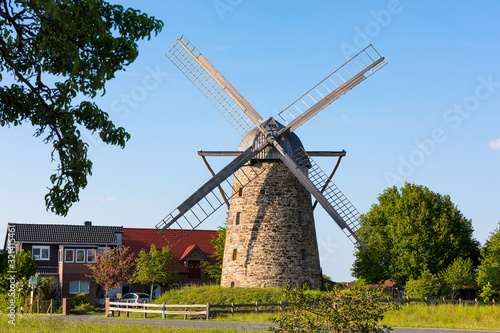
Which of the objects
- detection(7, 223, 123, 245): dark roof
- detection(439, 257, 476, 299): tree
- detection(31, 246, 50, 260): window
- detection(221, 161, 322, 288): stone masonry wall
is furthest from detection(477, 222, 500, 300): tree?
detection(31, 246, 50, 260): window

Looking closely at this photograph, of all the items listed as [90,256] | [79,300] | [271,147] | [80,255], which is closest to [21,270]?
[79,300]

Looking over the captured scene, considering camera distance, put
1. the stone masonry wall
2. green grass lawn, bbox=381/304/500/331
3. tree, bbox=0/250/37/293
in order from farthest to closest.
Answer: tree, bbox=0/250/37/293 → the stone masonry wall → green grass lawn, bbox=381/304/500/331

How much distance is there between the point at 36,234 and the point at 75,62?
44589 millimetres

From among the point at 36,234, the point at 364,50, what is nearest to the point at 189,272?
the point at 36,234

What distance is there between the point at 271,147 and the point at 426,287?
55.8 feet

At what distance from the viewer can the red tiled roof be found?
57.5 metres

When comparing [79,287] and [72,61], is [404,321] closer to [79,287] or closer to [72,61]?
[72,61]

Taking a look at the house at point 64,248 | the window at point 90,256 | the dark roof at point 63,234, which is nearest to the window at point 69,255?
the house at point 64,248

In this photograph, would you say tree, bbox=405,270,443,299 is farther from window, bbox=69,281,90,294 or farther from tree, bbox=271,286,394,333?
tree, bbox=271,286,394,333

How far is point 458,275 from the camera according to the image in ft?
147

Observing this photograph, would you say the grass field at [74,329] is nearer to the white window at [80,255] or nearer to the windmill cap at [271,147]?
the windmill cap at [271,147]

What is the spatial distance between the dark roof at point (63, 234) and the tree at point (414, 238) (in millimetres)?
22714

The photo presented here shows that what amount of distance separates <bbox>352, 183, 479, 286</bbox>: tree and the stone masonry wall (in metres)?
13.3

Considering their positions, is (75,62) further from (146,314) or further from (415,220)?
(415,220)
